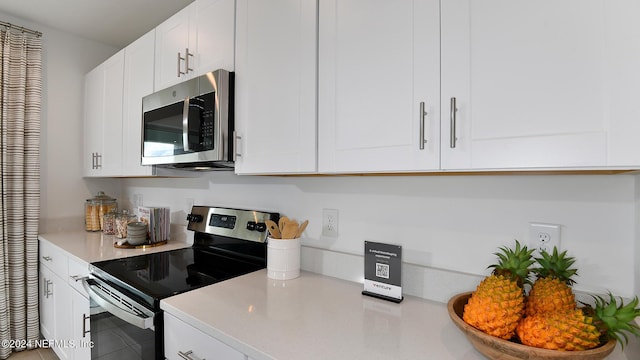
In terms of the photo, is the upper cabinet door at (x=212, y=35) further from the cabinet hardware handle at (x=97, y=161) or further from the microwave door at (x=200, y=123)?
the cabinet hardware handle at (x=97, y=161)

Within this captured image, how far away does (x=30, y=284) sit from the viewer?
2410mm

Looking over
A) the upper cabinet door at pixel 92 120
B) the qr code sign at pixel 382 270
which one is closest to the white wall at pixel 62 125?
the upper cabinet door at pixel 92 120

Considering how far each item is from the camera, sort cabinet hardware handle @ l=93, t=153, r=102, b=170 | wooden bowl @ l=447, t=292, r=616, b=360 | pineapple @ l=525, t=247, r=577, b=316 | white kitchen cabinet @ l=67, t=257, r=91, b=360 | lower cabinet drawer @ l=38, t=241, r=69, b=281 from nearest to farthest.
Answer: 1. wooden bowl @ l=447, t=292, r=616, b=360
2. pineapple @ l=525, t=247, r=577, b=316
3. white kitchen cabinet @ l=67, t=257, r=91, b=360
4. lower cabinet drawer @ l=38, t=241, r=69, b=281
5. cabinet hardware handle @ l=93, t=153, r=102, b=170

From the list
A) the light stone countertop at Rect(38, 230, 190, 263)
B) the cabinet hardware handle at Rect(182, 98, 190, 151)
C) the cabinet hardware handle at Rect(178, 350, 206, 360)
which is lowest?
the cabinet hardware handle at Rect(178, 350, 206, 360)

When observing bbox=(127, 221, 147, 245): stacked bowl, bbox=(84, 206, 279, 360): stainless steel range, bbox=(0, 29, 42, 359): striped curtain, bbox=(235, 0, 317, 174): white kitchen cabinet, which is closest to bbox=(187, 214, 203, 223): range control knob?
bbox=(84, 206, 279, 360): stainless steel range

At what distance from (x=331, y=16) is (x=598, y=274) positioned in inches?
45.2

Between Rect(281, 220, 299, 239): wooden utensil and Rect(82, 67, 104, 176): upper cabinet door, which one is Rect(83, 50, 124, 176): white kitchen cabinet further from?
Rect(281, 220, 299, 239): wooden utensil

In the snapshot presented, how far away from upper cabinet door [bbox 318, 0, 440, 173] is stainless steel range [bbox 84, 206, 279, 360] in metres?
0.75

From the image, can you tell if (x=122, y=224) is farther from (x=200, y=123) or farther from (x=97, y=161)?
(x=200, y=123)

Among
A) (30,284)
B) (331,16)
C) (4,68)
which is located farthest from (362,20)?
(30,284)

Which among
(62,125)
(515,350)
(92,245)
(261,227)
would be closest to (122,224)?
(92,245)

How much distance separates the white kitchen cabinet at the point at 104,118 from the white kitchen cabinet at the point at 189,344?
152cm

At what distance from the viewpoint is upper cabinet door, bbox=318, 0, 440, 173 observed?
0.89 m

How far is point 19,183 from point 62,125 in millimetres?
595
